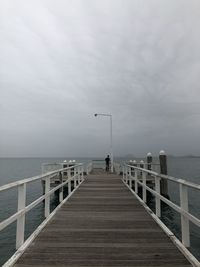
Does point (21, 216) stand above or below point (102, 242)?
above

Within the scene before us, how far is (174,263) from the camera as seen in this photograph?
14.3 feet

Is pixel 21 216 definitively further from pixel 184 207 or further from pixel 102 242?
pixel 184 207

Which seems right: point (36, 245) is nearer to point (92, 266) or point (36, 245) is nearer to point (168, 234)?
point (92, 266)

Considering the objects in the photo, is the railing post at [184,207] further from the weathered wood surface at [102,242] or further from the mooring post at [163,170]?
the mooring post at [163,170]

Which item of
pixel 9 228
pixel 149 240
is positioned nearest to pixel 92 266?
pixel 149 240

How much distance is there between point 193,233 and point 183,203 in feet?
31.5

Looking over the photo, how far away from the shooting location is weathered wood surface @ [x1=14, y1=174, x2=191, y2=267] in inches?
176

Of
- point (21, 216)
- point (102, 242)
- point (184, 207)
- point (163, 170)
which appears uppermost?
point (163, 170)

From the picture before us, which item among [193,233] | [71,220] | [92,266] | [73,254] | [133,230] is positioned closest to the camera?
[92,266]

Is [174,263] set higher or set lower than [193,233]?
higher

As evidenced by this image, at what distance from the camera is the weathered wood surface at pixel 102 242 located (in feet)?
14.6

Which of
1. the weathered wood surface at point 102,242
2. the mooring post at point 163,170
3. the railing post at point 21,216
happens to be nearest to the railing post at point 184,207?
the weathered wood surface at point 102,242

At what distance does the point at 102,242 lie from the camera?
5.42 meters

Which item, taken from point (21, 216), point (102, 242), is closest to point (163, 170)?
point (102, 242)
